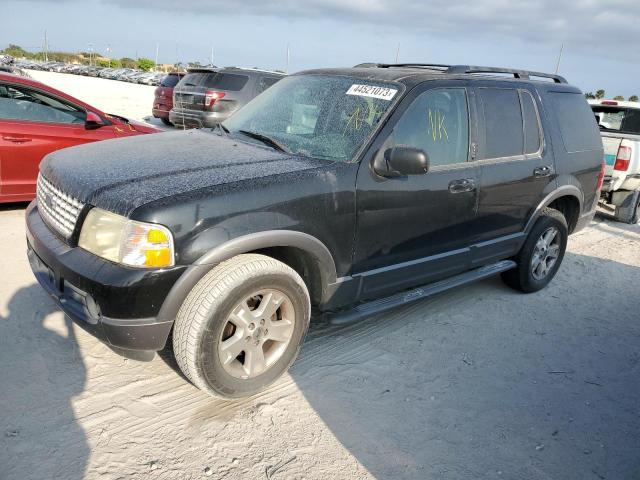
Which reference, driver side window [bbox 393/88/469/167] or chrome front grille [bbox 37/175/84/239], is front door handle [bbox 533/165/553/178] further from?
chrome front grille [bbox 37/175/84/239]

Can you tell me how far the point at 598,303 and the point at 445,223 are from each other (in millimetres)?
2264

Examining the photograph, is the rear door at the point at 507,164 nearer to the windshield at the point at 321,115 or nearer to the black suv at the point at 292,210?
the black suv at the point at 292,210

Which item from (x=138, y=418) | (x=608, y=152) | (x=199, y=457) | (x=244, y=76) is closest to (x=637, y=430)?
(x=199, y=457)

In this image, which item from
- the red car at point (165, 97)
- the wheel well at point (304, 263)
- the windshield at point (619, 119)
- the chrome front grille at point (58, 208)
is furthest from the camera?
the red car at point (165, 97)

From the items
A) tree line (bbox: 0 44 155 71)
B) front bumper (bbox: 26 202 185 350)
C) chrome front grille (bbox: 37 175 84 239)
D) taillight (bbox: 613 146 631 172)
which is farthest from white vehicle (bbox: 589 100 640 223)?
tree line (bbox: 0 44 155 71)

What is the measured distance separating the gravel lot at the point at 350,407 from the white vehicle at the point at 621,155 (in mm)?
4389

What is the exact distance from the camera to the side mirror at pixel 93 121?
5900 mm

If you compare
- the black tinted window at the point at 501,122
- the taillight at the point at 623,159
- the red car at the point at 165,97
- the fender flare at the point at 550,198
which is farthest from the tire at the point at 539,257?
the red car at the point at 165,97

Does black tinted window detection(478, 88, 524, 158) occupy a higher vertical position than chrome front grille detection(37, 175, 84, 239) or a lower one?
higher

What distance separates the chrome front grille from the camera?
2.87 meters

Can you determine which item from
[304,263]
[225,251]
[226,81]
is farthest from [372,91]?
[226,81]

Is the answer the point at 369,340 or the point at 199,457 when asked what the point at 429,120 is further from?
the point at 199,457

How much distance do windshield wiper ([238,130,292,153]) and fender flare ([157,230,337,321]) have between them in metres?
0.72

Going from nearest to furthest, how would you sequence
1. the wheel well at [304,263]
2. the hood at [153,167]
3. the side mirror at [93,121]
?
the hood at [153,167], the wheel well at [304,263], the side mirror at [93,121]
